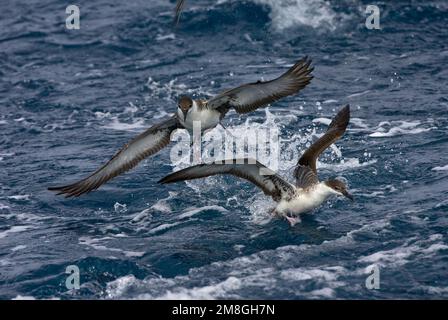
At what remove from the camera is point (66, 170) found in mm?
16125

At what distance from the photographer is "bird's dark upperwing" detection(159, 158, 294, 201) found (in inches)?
486

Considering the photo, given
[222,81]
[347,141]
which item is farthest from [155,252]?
[222,81]

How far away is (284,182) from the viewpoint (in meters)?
12.8

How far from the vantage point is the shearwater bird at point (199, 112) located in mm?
13281

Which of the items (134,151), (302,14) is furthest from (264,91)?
(302,14)

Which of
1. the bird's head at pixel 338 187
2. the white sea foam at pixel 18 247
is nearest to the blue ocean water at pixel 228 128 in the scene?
the white sea foam at pixel 18 247

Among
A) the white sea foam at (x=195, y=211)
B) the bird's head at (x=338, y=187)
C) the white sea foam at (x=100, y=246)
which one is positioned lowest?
the white sea foam at (x=100, y=246)

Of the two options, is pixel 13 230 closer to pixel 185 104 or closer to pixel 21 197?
pixel 21 197

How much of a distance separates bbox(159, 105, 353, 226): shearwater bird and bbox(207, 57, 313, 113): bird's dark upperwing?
1.08 meters

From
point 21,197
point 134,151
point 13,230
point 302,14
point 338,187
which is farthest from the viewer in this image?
point 302,14

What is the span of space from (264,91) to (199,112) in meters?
1.06

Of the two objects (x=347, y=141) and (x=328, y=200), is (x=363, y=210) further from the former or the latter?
(x=347, y=141)

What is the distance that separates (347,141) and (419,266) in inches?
199

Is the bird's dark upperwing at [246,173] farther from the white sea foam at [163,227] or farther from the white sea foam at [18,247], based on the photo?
the white sea foam at [18,247]
